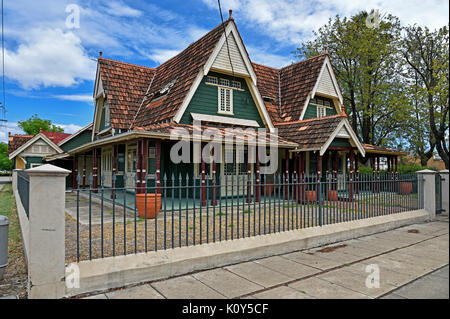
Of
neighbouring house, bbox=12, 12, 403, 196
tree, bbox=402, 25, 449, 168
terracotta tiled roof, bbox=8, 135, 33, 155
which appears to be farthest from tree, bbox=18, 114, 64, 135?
tree, bbox=402, 25, 449, 168

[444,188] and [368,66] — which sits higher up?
[368,66]

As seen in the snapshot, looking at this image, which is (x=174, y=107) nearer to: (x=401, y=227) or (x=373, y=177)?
(x=373, y=177)

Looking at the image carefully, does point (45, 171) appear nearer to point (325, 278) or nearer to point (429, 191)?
point (325, 278)

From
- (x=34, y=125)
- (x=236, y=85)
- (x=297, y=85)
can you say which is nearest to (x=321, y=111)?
(x=297, y=85)

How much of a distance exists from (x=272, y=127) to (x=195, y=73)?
5.04m

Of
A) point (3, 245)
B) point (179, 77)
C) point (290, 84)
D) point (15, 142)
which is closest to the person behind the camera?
point (3, 245)

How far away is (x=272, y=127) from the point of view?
16391mm

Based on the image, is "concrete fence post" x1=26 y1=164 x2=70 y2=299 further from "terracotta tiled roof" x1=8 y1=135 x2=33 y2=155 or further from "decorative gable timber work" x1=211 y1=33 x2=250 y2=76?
"terracotta tiled roof" x1=8 y1=135 x2=33 y2=155

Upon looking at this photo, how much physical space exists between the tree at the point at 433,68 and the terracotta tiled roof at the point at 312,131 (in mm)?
9575

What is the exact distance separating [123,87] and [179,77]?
379 cm

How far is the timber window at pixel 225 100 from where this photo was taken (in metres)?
15.1

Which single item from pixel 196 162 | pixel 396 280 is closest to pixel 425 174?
pixel 396 280

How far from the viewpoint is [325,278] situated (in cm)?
491
